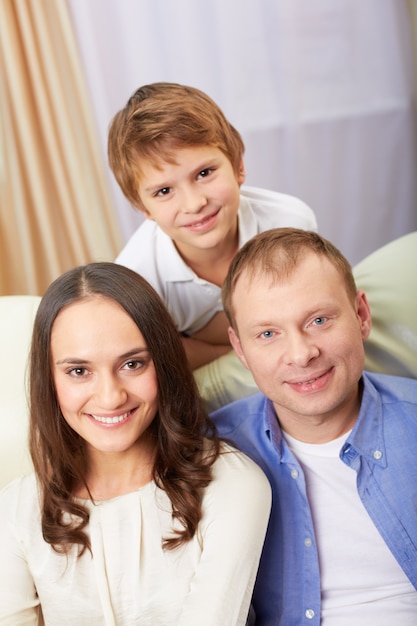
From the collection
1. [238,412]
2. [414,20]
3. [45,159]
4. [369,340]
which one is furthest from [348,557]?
[414,20]

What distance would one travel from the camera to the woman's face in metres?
1.35

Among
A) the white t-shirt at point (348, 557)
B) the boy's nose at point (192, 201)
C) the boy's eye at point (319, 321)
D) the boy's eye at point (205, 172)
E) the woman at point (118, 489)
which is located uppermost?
the boy's eye at point (205, 172)

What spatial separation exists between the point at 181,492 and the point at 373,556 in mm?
341

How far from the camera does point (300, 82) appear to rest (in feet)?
9.68

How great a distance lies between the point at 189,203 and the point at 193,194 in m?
0.02

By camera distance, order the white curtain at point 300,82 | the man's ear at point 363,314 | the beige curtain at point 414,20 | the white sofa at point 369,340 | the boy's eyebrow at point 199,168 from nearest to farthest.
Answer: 1. the man's ear at point 363,314
2. the white sofa at point 369,340
3. the boy's eyebrow at point 199,168
4. the white curtain at point 300,82
5. the beige curtain at point 414,20

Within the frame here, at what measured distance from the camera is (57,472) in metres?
1.44

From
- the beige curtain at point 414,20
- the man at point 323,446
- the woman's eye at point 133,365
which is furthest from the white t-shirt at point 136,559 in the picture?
the beige curtain at point 414,20

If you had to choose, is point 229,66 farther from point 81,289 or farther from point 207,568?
point 207,568

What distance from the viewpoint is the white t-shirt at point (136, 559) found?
133 centimetres

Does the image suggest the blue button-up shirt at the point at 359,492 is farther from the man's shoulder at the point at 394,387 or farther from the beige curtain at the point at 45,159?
the beige curtain at the point at 45,159

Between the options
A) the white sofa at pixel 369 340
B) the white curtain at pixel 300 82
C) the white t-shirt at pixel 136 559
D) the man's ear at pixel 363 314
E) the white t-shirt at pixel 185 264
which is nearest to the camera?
the white t-shirt at pixel 136 559

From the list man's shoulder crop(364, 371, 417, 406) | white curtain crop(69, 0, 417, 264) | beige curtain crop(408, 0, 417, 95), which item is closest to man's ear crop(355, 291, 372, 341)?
man's shoulder crop(364, 371, 417, 406)

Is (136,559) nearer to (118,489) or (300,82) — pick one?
(118,489)
